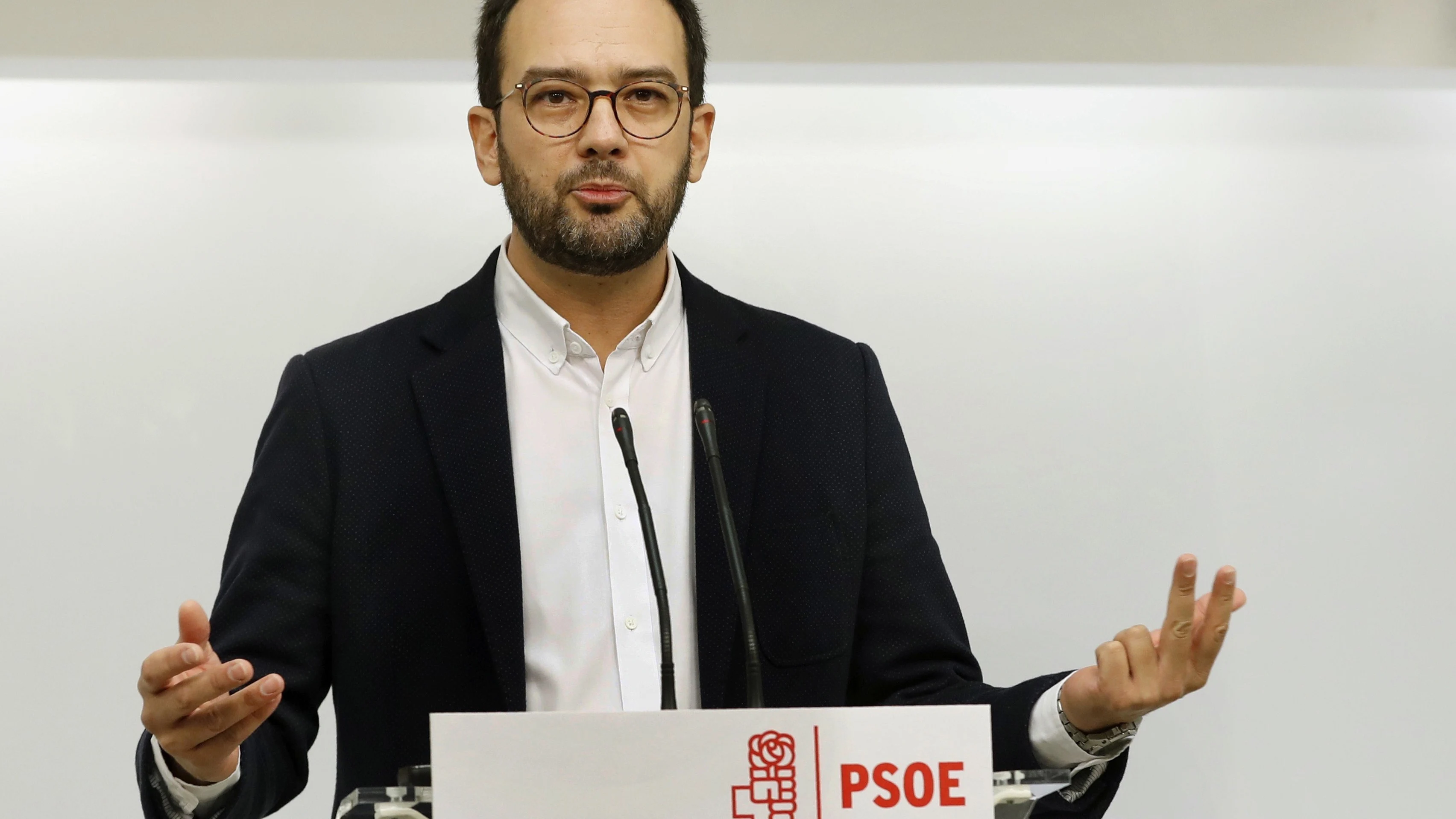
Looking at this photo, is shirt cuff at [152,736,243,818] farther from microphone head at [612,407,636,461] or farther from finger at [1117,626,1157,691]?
finger at [1117,626,1157,691]

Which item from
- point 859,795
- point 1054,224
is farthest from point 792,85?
point 859,795

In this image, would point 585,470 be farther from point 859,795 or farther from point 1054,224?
point 1054,224

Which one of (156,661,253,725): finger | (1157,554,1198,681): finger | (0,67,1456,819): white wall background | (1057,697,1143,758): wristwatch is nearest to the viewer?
(156,661,253,725): finger

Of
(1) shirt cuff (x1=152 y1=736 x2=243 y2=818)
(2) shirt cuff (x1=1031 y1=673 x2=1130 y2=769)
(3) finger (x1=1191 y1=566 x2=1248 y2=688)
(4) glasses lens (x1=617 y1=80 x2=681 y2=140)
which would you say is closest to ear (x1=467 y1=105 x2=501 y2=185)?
(4) glasses lens (x1=617 y1=80 x2=681 y2=140)

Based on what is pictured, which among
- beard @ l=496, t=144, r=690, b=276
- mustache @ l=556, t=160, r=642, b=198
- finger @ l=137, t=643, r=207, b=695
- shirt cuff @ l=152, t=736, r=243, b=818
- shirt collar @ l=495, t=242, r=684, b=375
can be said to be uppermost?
mustache @ l=556, t=160, r=642, b=198

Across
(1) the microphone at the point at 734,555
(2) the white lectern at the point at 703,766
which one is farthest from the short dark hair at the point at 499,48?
(2) the white lectern at the point at 703,766

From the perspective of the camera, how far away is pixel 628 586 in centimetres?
190

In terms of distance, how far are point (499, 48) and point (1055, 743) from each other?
4.22 ft

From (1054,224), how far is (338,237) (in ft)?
5.15

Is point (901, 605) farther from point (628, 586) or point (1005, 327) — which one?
point (1005, 327)

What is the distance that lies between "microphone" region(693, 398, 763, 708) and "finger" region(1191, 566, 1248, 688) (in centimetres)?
46

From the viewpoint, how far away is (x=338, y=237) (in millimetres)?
3006

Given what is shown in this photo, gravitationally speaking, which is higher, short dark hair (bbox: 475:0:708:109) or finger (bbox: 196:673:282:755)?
short dark hair (bbox: 475:0:708:109)

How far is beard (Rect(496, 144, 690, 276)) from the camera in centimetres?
198
